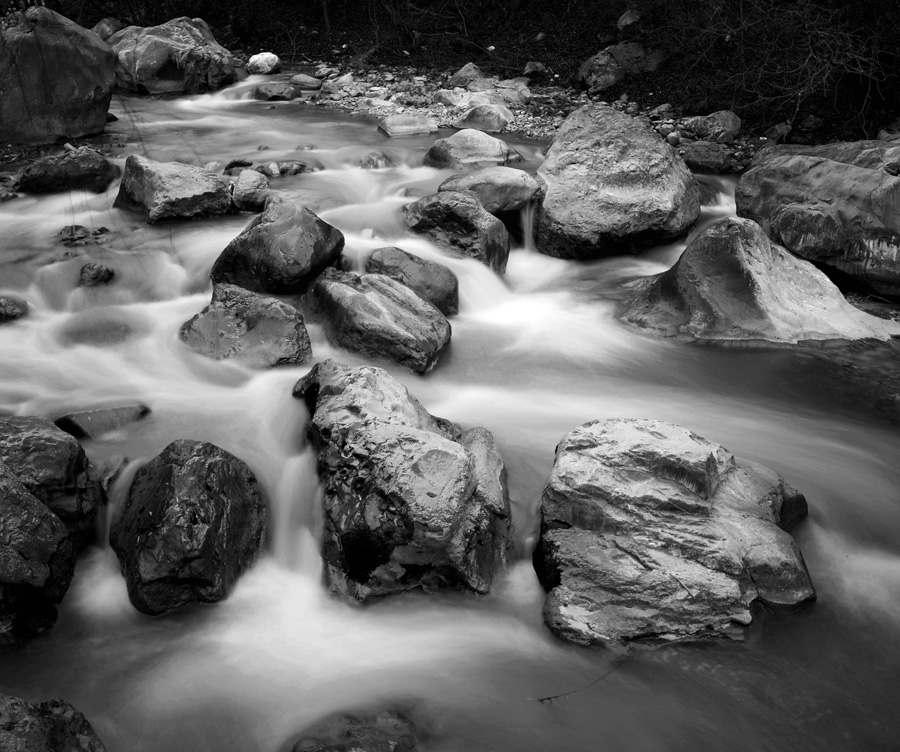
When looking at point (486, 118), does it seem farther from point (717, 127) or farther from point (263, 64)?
point (263, 64)

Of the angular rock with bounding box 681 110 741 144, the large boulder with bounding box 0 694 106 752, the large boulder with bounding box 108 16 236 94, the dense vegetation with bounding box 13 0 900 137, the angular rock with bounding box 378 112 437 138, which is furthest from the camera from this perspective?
the large boulder with bounding box 108 16 236 94

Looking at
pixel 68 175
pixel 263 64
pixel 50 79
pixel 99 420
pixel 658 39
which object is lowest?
pixel 263 64

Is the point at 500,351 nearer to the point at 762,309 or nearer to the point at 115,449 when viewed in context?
the point at 762,309

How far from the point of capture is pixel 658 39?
12023mm

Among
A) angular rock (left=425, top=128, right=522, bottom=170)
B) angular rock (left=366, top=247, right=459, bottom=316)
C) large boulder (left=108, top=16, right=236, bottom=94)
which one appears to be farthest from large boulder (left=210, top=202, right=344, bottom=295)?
large boulder (left=108, top=16, right=236, bottom=94)

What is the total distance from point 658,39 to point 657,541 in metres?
10.3

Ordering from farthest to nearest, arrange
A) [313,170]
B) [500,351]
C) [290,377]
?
1. [313,170]
2. [500,351]
3. [290,377]

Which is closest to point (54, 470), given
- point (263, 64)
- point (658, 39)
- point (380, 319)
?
point (380, 319)

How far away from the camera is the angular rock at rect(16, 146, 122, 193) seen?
7574mm

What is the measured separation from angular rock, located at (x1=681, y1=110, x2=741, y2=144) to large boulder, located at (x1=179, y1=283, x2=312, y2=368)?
684 cm

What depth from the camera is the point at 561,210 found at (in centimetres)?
721

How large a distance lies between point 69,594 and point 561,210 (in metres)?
5.02

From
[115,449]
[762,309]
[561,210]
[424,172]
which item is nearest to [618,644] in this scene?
[115,449]

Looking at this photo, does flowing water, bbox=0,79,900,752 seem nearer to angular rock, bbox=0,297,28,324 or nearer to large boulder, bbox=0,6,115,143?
angular rock, bbox=0,297,28,324
